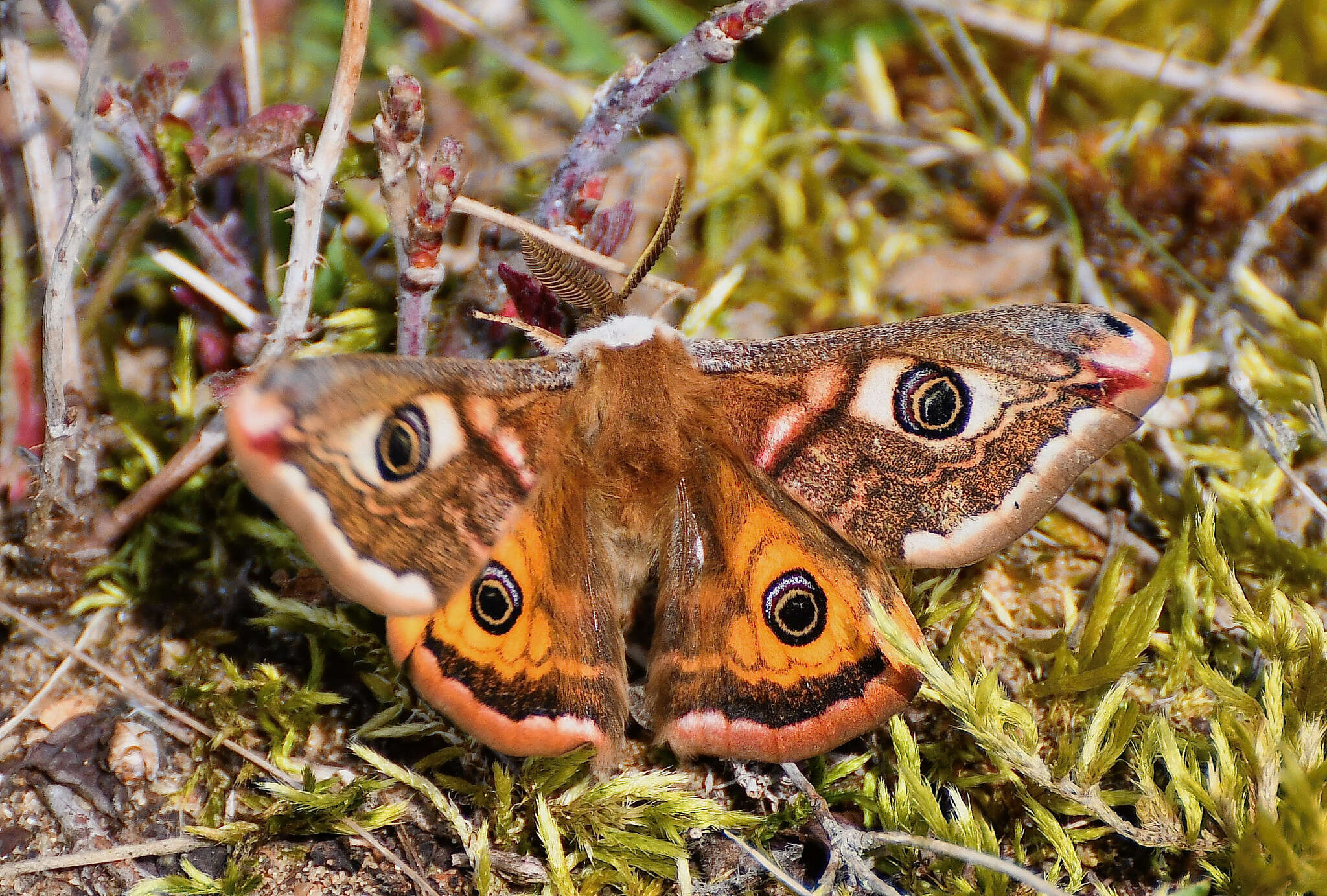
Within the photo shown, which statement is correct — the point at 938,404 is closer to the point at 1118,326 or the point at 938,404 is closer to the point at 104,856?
the point at 1118,326

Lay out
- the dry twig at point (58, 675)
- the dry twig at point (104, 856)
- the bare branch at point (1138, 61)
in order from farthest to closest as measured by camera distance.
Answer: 1. the bare branch at point (1138, 61)
2. the dry twig at point (58, 675)
3. the dry twig at point (104, 856)

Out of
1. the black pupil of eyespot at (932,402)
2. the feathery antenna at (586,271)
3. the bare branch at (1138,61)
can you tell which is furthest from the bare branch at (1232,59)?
the feathery antenna at (586,271)

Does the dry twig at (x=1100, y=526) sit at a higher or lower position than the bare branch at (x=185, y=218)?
higher

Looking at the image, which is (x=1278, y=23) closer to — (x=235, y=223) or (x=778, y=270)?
(x=778, y=270)

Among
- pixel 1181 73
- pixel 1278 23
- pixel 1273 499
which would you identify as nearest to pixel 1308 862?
pixel 1273 499

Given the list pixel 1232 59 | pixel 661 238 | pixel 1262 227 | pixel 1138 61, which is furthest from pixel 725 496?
pixel 1232 59

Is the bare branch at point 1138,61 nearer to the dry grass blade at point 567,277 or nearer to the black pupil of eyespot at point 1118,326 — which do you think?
the black pupil of eyespot at point 1118,326

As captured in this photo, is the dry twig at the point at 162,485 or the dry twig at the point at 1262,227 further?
the dry twig at the point at 1262,227
